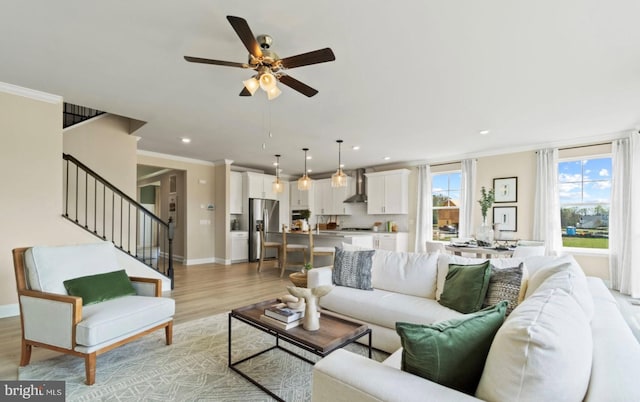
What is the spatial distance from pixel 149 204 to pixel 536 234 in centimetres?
1157

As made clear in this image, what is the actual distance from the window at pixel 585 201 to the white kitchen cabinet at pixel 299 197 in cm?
588

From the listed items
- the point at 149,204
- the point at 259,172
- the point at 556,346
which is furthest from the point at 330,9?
the point at 149,204

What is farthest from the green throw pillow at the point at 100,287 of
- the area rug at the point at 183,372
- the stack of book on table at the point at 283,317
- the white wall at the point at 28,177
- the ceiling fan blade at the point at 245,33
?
the ceiling fan blade at the point at 245,33

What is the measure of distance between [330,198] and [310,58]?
667cm

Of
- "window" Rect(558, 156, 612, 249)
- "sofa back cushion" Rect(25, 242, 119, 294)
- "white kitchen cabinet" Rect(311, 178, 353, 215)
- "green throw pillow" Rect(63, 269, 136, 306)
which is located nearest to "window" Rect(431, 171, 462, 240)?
"window" Rect(558, 156, 612, 249)

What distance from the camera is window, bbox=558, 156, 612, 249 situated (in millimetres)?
5066

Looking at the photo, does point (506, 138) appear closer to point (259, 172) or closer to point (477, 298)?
point (477, 298)

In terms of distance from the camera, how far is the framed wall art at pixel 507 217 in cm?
579

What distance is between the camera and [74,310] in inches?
81.2

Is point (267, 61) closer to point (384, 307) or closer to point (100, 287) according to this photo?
point (384, 307)

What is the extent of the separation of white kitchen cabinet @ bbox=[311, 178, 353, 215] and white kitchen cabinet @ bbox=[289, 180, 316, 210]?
18 cm

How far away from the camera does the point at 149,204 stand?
10719mm

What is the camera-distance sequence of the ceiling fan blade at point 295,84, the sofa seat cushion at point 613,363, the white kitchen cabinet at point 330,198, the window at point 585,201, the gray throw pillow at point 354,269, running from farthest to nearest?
the white kitchen cabinet at point 330,198 → the window at point 585,201 → the gray throw pillow at point 354,269 → the ceiling fan blade at point 295,84 → the sofa seat cushion at point 613,363

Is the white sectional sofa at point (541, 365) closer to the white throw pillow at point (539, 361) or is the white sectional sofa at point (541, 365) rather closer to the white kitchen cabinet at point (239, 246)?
the white throw pillow at point (539, 361)
